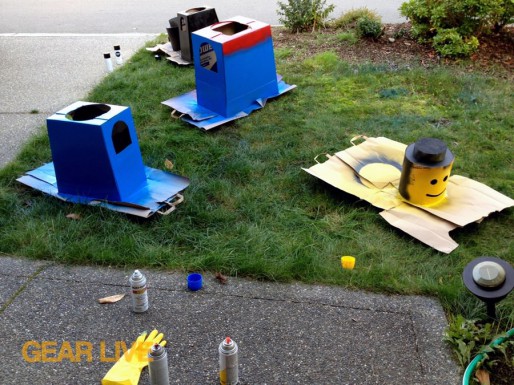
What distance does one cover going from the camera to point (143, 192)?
407cm

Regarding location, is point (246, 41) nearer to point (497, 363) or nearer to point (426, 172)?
point (426, 172)

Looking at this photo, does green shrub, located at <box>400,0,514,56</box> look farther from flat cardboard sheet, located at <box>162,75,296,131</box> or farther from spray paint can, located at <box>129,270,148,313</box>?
spray paint can, located at <box>129,270,148,313</box>

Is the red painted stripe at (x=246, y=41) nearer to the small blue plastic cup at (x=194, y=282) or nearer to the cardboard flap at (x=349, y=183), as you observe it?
the cardboard flap at (x=349, y=183)

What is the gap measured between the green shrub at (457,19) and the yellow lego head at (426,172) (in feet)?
10.5

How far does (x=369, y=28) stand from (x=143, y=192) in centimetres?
424

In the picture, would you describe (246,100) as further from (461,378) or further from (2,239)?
(461,378)

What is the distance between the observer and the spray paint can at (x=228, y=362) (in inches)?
96.8

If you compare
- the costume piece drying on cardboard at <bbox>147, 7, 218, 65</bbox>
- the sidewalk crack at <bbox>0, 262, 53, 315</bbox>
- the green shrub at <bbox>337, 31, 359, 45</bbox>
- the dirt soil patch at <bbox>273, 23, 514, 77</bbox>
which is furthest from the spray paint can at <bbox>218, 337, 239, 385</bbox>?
the green shrub at <bbox>337, 31, 359, 45</bbox>

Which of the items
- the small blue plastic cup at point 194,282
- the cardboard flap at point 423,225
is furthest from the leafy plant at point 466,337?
the small blue plastic cup at point 194,282

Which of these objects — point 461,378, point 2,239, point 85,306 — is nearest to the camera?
point 461,378

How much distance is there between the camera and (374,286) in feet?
10.7

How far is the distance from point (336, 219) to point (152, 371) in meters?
1.85

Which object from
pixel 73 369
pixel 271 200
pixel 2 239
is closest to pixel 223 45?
pixel 271 200

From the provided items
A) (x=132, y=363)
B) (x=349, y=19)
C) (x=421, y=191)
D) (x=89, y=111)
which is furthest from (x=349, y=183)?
(x=349, y=19)
